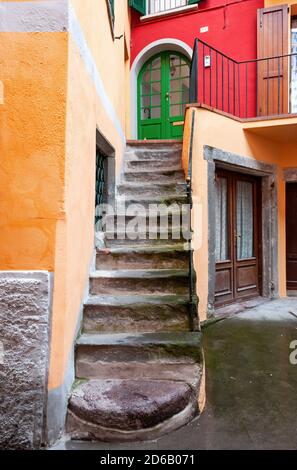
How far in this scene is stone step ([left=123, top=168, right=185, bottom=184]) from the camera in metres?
4.36

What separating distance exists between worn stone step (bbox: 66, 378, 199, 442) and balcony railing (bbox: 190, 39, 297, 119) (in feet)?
15.0

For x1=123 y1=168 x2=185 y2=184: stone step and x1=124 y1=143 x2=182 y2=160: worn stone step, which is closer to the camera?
x1=123 y1=168 x2=185 y2=184: stone step

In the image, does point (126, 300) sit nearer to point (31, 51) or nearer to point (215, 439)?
point (215, 439)

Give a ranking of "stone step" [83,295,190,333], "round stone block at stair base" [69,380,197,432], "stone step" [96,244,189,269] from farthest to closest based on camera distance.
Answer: "stone step" [96,244,189,269], "stone step" [83,295,190,333], "round stone block at stair base" [69,380,197,432]

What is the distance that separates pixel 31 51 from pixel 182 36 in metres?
5.38

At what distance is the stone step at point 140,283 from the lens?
9.57 feet

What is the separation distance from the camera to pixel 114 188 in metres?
4.18

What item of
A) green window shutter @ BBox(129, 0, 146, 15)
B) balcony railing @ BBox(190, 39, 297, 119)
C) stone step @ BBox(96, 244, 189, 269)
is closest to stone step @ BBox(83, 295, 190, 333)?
stone step @ BBox(96, 244, 189, 269)

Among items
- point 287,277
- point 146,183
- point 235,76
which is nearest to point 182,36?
point 235,76

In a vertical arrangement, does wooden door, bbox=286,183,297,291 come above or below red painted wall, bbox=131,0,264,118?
below

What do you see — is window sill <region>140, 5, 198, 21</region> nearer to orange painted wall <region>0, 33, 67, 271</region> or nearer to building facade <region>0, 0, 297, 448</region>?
building facade <region>0, 0, 297, 448</region>

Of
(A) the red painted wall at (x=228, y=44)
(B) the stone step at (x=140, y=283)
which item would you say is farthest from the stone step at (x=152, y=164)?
(B) the stone step at (x=140, y=283)

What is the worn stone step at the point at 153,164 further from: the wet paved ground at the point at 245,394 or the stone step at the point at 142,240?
the wet paved ground at the point at 245,394

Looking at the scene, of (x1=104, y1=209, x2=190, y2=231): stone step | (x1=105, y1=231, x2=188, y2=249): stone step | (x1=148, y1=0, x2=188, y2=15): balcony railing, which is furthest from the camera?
(x1=148, y1=0, x2=188, y2=15): balcony railing
